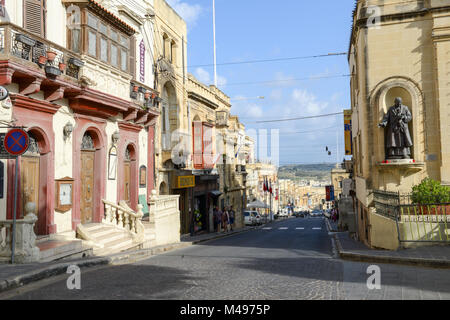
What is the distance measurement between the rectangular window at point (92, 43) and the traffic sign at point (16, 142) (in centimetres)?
639

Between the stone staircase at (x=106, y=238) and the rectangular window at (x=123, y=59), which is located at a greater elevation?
the rectangular window at (x=123, y=59)

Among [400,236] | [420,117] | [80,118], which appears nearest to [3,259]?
[80,118]

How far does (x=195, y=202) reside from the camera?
94.3 feet

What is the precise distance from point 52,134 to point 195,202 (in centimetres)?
1658

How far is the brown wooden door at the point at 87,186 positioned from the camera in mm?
14766

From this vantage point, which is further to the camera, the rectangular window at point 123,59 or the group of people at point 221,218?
the group of people at point 221,218

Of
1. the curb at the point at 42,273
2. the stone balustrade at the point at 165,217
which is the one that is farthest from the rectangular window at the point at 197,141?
the curb at the point at 42,273

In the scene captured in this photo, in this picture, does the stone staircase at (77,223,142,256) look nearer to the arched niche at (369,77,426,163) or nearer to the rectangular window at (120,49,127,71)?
the rectangular window at (120,49,127,71)

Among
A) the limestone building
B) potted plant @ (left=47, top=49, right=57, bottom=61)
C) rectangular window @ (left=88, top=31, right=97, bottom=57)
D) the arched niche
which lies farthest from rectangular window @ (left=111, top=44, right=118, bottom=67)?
the arched niche

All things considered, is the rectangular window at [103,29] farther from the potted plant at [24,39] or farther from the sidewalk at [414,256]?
the sidewalk at [414,256]

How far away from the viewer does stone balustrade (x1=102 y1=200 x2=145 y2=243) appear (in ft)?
49.5

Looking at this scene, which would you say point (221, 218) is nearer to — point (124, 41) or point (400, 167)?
point (400, 167)

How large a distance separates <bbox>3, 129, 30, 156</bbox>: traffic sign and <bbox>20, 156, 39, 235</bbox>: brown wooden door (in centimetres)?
275

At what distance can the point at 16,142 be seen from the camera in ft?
30.1
